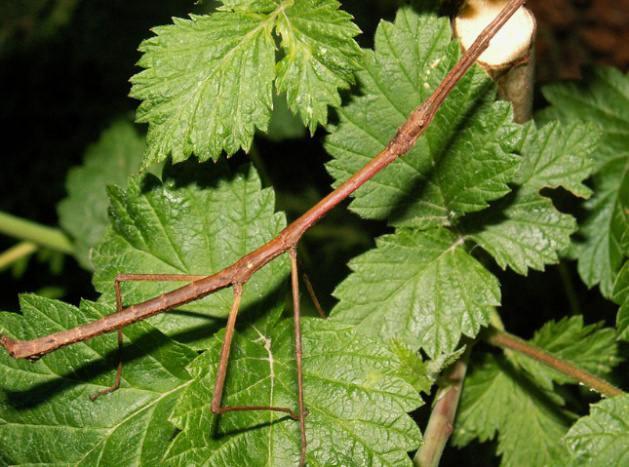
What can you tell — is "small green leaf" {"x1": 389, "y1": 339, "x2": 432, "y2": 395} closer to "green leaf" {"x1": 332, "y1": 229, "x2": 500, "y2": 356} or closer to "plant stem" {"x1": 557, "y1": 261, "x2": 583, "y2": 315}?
"green leaf" {"x1": 332, "y1": 229, "x2": 500, "y2": 356}

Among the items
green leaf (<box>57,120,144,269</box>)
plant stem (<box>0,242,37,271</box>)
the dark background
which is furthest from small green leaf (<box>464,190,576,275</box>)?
plant stem (<box>0,242,37,271</box>)

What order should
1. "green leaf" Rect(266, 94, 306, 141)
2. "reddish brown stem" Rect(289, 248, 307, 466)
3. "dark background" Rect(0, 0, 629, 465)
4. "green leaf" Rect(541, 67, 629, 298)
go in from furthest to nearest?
"dark background" Rect(0, 0, 629, 465)
"green leaf" Rect(266, 94, 306, 141)
"green leaf" Rect(541, 67, 629, 298)
"reddish brown stem" Rect(289, 248, 307, 466)

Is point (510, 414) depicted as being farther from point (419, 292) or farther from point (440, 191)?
point (440, 191)

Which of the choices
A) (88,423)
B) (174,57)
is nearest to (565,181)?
(174,57)

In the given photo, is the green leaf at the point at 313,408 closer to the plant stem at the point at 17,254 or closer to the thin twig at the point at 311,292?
the thin twig at the point at 311,292

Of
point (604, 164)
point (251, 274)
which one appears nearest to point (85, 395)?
point (251, 274)

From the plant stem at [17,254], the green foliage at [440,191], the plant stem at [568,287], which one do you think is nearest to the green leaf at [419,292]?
the green foliage at [440,191]
